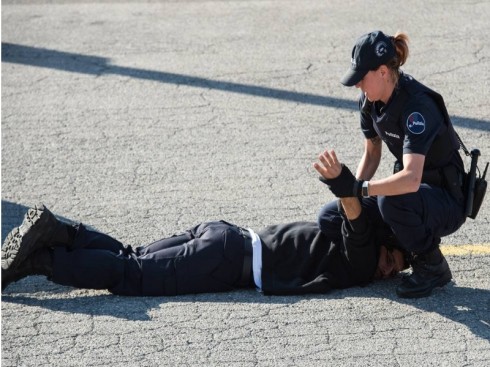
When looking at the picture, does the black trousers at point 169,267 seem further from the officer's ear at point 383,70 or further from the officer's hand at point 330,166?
the officer's ear at point 383,70

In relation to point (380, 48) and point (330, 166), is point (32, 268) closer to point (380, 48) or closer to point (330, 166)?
point (330, 166)

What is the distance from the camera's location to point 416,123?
476 centimetres

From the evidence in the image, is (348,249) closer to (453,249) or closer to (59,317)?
(453,249)

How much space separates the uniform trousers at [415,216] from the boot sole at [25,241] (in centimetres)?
147

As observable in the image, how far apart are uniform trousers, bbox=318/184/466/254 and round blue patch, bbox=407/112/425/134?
1.09 ft

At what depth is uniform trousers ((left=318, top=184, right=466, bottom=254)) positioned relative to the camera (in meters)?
4.85

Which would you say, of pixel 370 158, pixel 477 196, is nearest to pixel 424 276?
pixel 477 196

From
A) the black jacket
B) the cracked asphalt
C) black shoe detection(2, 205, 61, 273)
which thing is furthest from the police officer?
black shoe detection(2, 205, 61, 273)

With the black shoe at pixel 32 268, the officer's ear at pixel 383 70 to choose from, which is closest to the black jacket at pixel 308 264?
the officer's ear at pixel 383 70

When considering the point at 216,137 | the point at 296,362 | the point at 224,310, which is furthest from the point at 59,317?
the point at 216,137

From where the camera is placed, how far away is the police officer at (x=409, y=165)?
473 centimetres

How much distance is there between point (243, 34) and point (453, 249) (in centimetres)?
471

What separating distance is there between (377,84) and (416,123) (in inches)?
11.3

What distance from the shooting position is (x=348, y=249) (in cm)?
502
